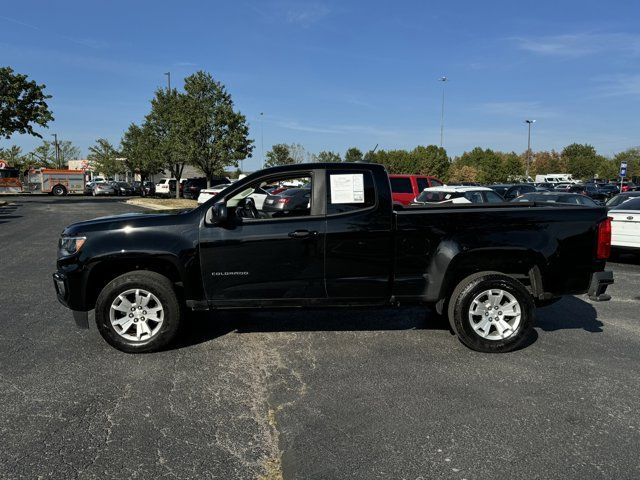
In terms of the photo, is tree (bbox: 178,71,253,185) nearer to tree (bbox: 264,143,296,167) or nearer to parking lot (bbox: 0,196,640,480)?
parking lot (bbox: 0,196,640,480)

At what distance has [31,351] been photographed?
4867 millimetres

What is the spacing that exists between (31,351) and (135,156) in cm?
4692

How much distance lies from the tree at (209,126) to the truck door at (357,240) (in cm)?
2591

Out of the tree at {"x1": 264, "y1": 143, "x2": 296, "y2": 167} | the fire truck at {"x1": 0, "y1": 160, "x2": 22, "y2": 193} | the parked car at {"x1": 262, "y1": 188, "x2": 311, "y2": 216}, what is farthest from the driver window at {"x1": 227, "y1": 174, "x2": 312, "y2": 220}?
the tree at {"x1": 264, "y1": 143, "x2": 296, "y2": 167}

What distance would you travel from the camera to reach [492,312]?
16.1 ft

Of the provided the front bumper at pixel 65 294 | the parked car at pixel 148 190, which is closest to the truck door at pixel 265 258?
the front bumper at pixel 65 294

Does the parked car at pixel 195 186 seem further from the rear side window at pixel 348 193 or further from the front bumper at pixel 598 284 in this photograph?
the front bumper at pixel 598 284

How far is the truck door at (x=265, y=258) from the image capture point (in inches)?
188

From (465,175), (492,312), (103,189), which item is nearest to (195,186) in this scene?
(103,189)

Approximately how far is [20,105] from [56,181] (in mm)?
19740

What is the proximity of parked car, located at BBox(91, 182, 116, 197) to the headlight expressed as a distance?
45007 millimetres

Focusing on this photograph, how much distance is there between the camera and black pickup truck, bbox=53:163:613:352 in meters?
4.78

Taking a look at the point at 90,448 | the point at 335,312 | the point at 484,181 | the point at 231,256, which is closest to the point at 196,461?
the point at 90,448

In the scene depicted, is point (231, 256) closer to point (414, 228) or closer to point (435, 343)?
point (414, 228)
